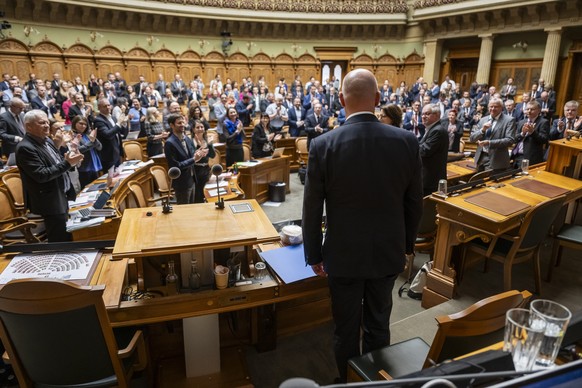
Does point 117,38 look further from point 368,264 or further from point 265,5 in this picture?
point 368,264

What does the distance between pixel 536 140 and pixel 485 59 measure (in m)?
9.92

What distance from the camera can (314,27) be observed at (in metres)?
15.9

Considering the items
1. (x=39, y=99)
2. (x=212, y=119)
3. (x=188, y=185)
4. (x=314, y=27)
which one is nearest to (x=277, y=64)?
(x=314, y=27)

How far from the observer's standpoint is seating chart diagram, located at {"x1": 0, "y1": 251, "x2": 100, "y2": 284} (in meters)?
2.20

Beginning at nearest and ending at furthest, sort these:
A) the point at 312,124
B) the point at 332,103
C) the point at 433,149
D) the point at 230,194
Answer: the point at 433,149, the point at 230,194, the point at 312,124, the point at 332,103

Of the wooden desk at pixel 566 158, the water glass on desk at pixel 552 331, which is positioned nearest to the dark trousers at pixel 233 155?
the wooden desk at pixel 566 158

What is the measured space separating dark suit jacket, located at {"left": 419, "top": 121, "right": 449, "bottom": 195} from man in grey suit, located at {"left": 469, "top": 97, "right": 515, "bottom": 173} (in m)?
1.12

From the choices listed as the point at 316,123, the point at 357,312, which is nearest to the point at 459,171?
the point at 316,123

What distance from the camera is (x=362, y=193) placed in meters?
1.91

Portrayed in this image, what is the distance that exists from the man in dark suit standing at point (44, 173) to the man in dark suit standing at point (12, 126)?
8.58 ft

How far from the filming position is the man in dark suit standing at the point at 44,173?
3.33m

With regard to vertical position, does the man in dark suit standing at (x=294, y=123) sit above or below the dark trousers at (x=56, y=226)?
above

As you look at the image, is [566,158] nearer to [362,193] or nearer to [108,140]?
[362,193]

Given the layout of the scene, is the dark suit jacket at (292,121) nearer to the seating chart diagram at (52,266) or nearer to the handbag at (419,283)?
the handbag at (419,283)
